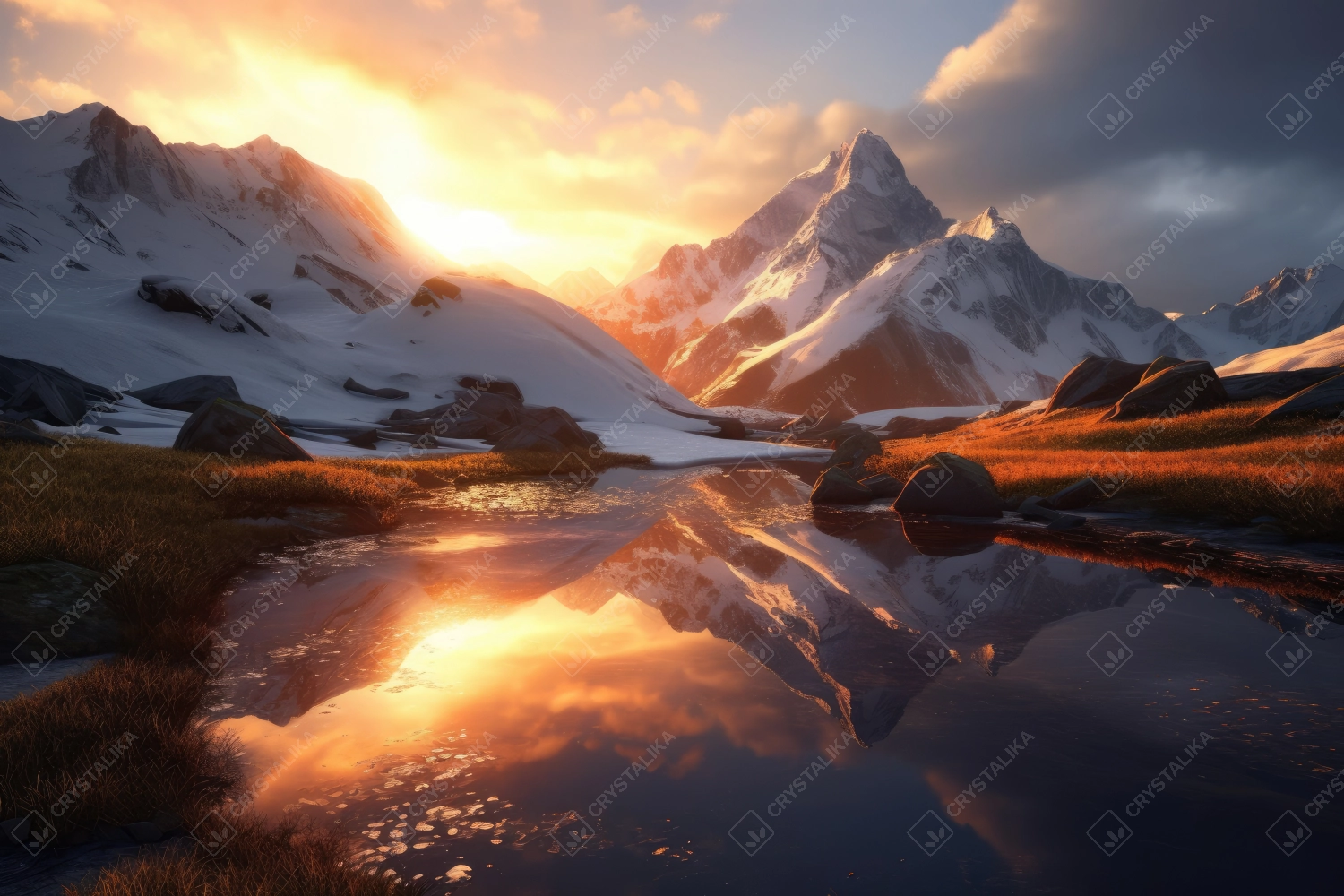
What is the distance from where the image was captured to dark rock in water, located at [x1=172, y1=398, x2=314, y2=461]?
2258 centimetres

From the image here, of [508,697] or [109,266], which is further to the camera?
[109,266]

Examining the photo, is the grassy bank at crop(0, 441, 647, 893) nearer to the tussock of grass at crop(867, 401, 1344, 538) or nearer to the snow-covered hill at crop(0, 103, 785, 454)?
the tussock of grass at crop(867, 401, 1344, 538)

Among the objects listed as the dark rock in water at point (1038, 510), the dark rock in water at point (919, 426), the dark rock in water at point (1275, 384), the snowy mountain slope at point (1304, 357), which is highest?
the snowy mountain slope at point (1304, 357)

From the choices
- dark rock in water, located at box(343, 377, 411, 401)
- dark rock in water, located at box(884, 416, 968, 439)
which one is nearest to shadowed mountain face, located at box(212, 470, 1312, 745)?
dark rock in water, located at box(343, 377, 411, 401)

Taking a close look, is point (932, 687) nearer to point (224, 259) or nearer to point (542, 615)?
point (542, 615)

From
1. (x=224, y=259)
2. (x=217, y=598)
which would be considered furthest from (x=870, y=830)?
(x=224, y=259)

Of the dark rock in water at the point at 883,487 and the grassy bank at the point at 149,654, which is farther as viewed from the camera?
the dark rock in water at the point at 883,487

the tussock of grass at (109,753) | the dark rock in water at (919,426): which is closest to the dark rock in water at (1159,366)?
the tussock of grass at (109,753)

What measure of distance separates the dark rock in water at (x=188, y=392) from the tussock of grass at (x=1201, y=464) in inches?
1600

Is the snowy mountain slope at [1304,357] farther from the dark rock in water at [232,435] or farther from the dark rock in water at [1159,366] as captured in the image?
the dark rock in water at [232,435]

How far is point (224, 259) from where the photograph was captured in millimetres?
187250

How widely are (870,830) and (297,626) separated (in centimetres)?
780

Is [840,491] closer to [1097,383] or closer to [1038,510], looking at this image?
[1038,510]

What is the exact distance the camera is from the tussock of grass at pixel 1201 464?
14.7 meters
